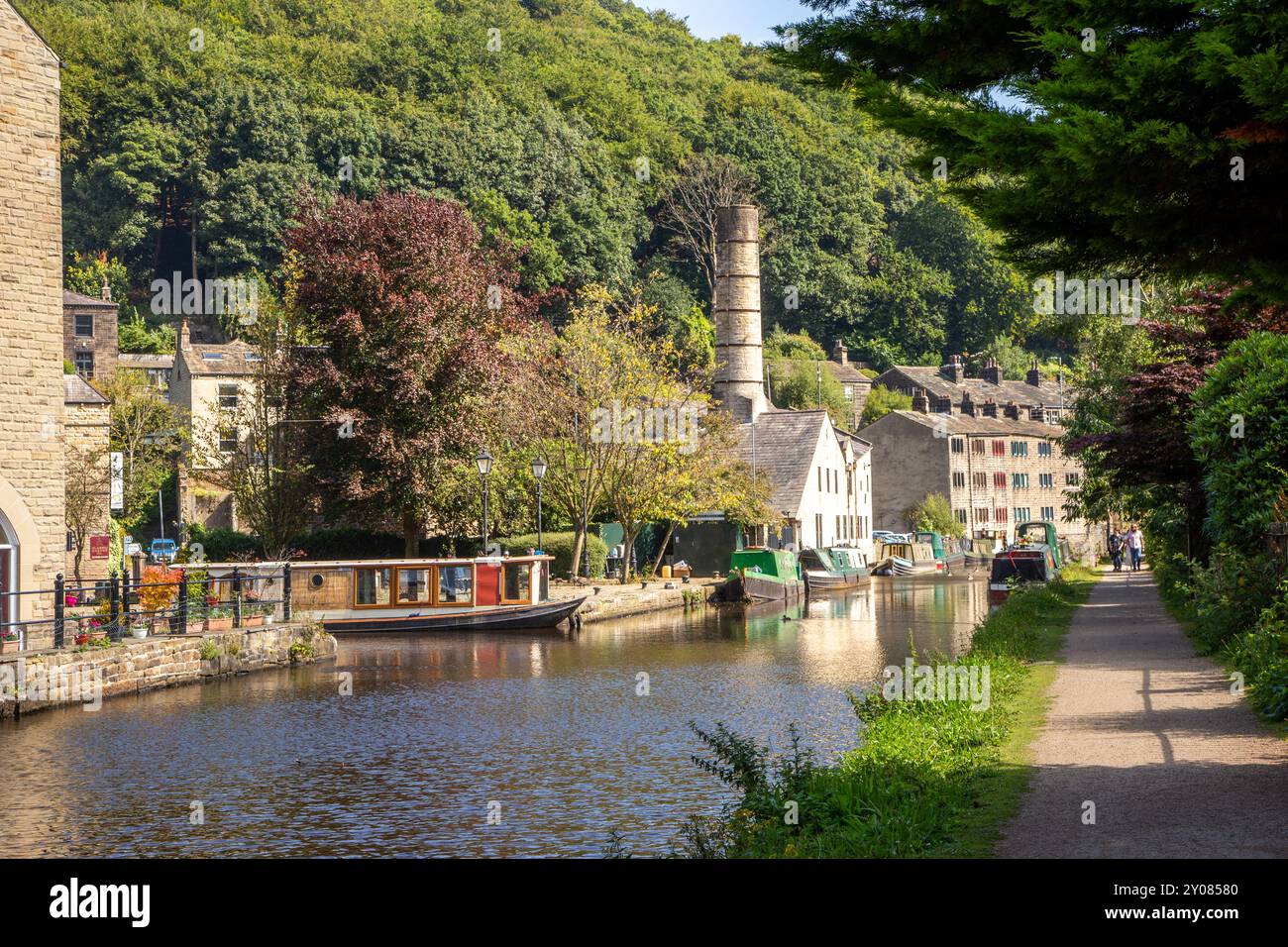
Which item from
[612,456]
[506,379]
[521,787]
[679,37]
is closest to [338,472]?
[506,379]

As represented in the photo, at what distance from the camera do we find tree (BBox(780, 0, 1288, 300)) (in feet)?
24.0

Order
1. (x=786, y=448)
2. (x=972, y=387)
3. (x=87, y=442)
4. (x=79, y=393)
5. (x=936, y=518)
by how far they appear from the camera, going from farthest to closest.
→ (x=972, y=387), (x=936, y=518), (x=786, y=448), (x=79, y=393), (x=87, y=442)

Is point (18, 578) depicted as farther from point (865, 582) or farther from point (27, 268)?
point (865, 582)

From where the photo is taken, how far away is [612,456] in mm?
47688

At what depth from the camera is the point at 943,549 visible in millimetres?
76625

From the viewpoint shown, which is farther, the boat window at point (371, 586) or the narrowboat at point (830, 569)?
the narrowboat at point (830, 569)

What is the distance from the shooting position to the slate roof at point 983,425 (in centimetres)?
8969

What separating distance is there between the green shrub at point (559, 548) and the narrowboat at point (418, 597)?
8998mm

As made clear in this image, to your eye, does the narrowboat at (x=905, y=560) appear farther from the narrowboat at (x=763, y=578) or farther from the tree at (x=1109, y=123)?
the tree at (x=1109, y=123)

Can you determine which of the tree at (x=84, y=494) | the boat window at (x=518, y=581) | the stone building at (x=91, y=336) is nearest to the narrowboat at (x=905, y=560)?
the boat window at (x=518, y=581)

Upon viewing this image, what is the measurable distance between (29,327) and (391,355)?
17.7 m

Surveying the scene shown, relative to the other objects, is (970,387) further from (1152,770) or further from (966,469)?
(1152,770)

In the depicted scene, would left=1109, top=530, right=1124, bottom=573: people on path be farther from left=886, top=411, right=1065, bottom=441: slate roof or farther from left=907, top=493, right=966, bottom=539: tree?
left=886, top=411, right=1065, bottom=441: slate roof

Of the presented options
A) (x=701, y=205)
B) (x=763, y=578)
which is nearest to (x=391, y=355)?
(x=763, y=578)
